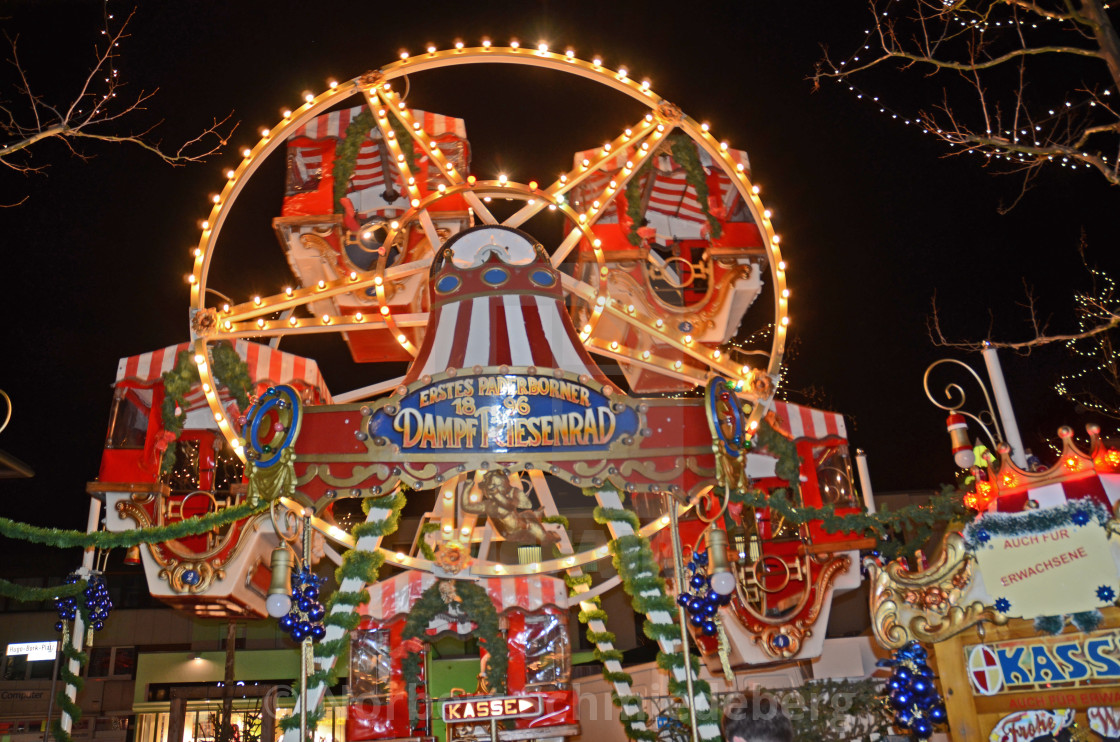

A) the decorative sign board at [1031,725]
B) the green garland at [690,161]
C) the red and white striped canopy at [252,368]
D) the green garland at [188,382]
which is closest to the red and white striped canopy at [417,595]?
the red and white striped canopy at [252,368]

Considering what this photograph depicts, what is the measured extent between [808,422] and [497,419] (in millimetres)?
8326

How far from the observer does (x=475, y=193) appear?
10781 millimetres

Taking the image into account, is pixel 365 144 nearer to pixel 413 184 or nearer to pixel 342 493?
pixel 413 184

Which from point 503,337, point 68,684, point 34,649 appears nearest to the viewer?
point 503,337

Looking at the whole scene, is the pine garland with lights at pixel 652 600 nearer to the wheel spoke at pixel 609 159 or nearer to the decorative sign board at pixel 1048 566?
the decorative sign board at pixel 1048 566

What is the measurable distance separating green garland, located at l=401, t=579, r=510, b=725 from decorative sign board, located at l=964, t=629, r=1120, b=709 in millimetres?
7948

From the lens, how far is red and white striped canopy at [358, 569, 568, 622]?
14406mm

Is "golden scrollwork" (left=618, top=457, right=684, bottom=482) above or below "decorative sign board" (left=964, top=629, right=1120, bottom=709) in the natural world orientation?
above

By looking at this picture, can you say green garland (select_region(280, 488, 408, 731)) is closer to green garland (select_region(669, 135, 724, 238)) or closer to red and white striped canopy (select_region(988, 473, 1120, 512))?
green garland (select_region(669, 135, 724, 238))

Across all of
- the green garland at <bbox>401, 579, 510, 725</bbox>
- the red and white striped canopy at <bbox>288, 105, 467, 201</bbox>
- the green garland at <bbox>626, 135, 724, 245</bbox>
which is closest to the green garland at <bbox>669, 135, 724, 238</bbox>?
the green garland at <bbox>626, 135, 724, 245</bbox>

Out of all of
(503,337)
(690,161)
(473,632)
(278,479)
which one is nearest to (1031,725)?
(503,337)

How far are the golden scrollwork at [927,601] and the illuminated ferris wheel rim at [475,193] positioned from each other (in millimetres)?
2880

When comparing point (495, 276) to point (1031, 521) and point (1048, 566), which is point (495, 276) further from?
point (1048, 566)

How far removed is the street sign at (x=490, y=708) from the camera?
8398 millimetres
